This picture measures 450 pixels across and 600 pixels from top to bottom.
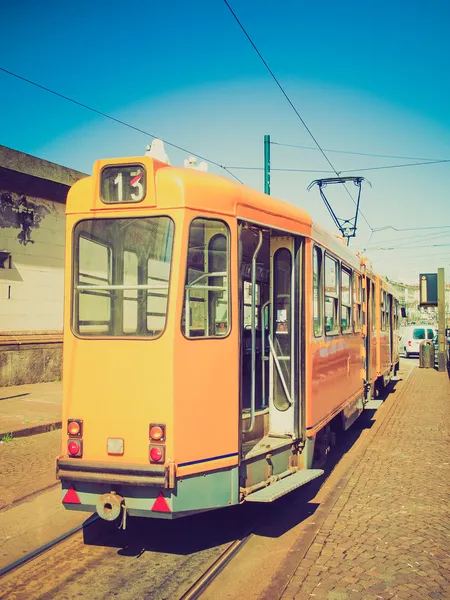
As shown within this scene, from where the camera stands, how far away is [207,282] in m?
4.70

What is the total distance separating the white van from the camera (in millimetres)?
34969

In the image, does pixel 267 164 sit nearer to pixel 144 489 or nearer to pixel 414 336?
pixel 144 489

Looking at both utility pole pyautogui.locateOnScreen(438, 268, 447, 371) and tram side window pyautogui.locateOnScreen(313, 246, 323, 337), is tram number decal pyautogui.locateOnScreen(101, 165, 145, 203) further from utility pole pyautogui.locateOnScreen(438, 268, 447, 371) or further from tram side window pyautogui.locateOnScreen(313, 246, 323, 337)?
utility pole pyautogui.locateOnScreen(438, 268, 447, 371)

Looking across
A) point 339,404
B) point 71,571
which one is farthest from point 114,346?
point 339,404

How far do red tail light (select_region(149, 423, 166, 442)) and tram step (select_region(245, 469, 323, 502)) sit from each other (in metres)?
0.98

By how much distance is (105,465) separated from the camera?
438 centimetres

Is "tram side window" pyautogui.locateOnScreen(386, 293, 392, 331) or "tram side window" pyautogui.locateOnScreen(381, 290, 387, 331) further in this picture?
"tram side window" pyautogui.locateOnScreen(386, 293, 392, 331)

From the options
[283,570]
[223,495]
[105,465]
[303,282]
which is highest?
[303,282]

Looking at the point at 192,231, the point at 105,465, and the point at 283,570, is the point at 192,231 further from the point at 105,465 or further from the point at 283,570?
the point at 283,570

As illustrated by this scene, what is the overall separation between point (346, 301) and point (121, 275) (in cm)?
462

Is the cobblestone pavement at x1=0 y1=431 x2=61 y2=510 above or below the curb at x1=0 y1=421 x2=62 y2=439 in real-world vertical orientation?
below

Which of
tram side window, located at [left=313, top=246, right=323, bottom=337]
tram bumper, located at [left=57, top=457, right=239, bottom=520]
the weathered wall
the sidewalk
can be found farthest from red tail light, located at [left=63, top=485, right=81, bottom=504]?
the weathered wall

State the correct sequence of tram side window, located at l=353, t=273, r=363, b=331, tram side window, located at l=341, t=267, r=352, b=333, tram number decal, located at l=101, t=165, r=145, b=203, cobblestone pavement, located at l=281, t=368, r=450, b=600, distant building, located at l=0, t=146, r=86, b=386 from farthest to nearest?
distant building, located at l=0, t=146, r=86, b=386 → tram side window, located at l=353, t=273, r=363, b=331 → tram side window, located at l=341, t=267, r=352, b=333 → tram number decal, located at l=101, t=165, r=145, b=203 → cobblestone pavement, located at l=281, t=368, r=450, b=600

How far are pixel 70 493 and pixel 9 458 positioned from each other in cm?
398
